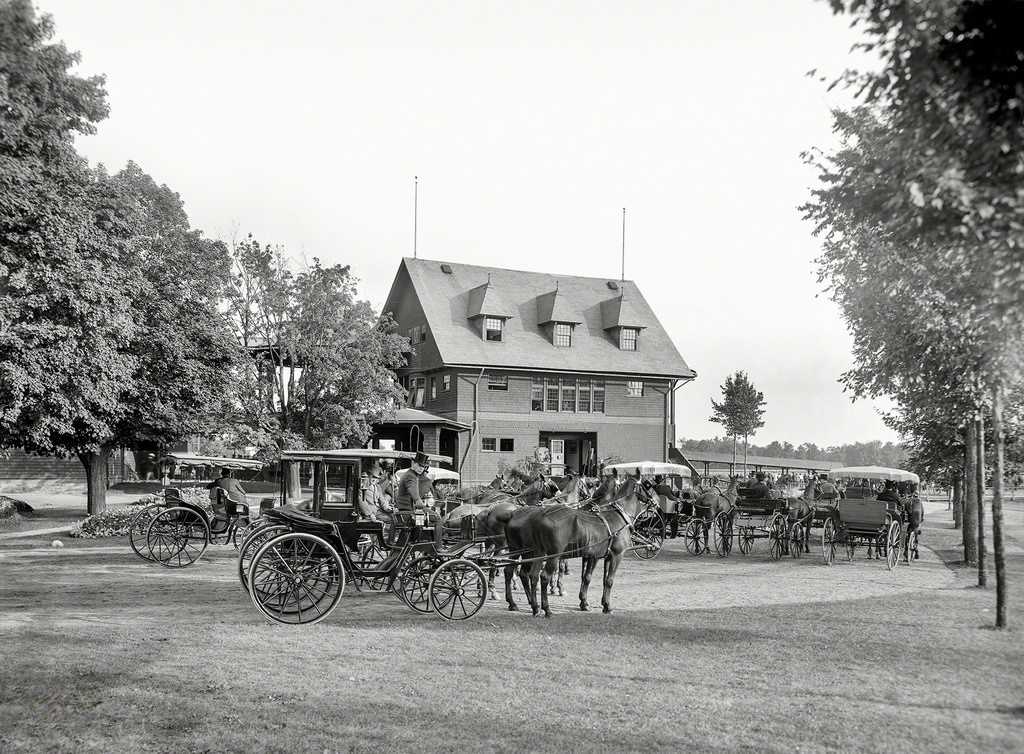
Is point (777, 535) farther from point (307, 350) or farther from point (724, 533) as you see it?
point (307, 350)

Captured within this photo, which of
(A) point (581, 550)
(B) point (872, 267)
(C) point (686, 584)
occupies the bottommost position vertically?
(C) point (686, 584)

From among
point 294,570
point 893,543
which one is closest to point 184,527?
point 294,570

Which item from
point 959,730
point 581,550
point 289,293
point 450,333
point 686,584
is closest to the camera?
point 959,730

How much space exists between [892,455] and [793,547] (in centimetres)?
13678

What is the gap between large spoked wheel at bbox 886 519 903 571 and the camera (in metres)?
17.3

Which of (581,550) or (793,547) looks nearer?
(581,550)

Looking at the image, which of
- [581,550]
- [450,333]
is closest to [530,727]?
[581,550]

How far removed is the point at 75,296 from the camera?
19.6 metres

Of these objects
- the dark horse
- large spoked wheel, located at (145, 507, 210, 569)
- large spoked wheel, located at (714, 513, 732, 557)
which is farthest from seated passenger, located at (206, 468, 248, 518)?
large spoked wheel, located at (714, 513, 732, 557)

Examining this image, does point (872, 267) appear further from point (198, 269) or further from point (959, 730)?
point (198, 269)

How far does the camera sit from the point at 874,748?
6.13m

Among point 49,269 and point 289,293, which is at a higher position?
point 289,293

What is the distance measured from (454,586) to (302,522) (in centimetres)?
220

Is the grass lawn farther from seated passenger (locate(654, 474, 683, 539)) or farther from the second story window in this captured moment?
the second story window
